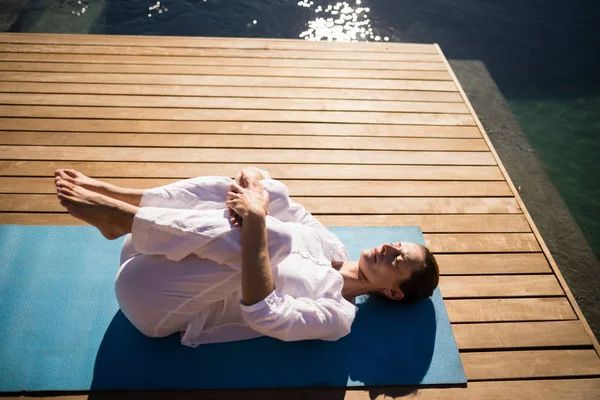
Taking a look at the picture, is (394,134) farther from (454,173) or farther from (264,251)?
(264,251)

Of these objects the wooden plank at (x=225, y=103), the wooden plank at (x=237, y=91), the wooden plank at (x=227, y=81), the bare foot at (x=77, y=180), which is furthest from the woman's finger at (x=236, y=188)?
the wooden plank at (x=227, y=81)

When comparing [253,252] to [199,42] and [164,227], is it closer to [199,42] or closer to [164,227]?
[164,227]

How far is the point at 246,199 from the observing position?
1.68 metres

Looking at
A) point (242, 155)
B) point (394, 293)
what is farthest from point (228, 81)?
point (394, 293)

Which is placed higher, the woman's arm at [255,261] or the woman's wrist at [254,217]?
the woman's wrist at [254,217]

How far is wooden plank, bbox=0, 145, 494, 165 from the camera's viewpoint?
2846 mm

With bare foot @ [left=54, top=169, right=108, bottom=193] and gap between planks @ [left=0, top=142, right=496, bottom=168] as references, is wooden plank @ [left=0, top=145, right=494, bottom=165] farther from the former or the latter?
bare foot @ [left=54, top=169, right=108, bottom=193]

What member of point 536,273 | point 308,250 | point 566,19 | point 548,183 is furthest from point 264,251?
point 566,19

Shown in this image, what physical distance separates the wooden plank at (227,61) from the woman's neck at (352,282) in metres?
2.27

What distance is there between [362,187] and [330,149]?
1.33ft

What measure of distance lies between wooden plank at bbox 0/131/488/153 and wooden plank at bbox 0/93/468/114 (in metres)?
0.35

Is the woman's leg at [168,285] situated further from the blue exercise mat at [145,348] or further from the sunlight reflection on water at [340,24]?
the sunlight reflection on water at [340,24]

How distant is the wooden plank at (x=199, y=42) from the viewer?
3.85 metres

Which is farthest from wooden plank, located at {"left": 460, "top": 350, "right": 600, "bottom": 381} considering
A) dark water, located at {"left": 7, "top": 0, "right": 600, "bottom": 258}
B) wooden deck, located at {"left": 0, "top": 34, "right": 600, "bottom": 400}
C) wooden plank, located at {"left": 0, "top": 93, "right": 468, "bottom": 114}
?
dark water, located at {"left": 7, "top": 0, "right": 600, "bottom": 258}
